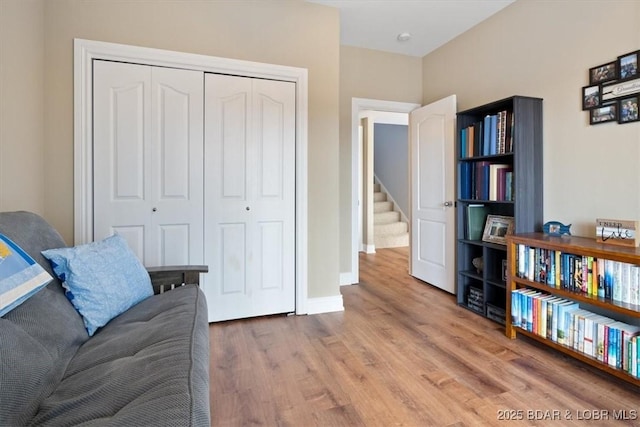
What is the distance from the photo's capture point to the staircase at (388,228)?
604cm

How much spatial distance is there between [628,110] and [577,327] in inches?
52.9

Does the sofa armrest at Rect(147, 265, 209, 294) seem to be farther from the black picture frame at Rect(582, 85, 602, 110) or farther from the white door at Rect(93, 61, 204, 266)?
the black picture frame at Rect(582, 85, 602, 110)

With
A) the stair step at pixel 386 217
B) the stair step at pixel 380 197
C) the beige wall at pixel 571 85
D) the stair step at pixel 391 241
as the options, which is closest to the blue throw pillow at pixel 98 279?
the beige wall at pixel 571 85

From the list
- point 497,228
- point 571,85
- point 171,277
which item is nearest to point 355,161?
point 497,228

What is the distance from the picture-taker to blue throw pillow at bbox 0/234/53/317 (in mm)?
984

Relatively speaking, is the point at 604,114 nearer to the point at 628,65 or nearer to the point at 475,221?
the point at 628,65

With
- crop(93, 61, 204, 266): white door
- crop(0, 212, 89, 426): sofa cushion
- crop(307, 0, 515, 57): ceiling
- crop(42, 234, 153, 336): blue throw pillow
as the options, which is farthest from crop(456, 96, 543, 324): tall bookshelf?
crop(0, 212, 89, 426): sofa cushion

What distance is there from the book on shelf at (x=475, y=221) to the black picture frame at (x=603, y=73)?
3.93 ft

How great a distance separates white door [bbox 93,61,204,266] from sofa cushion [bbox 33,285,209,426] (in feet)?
3.33

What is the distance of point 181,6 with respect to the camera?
7.64 ft

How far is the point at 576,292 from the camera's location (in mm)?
1919

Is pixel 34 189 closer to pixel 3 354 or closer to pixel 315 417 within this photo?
pixel 3 354

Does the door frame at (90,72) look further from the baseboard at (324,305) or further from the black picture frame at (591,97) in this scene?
the black picture frame at (591,97)

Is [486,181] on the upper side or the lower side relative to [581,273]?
upper
